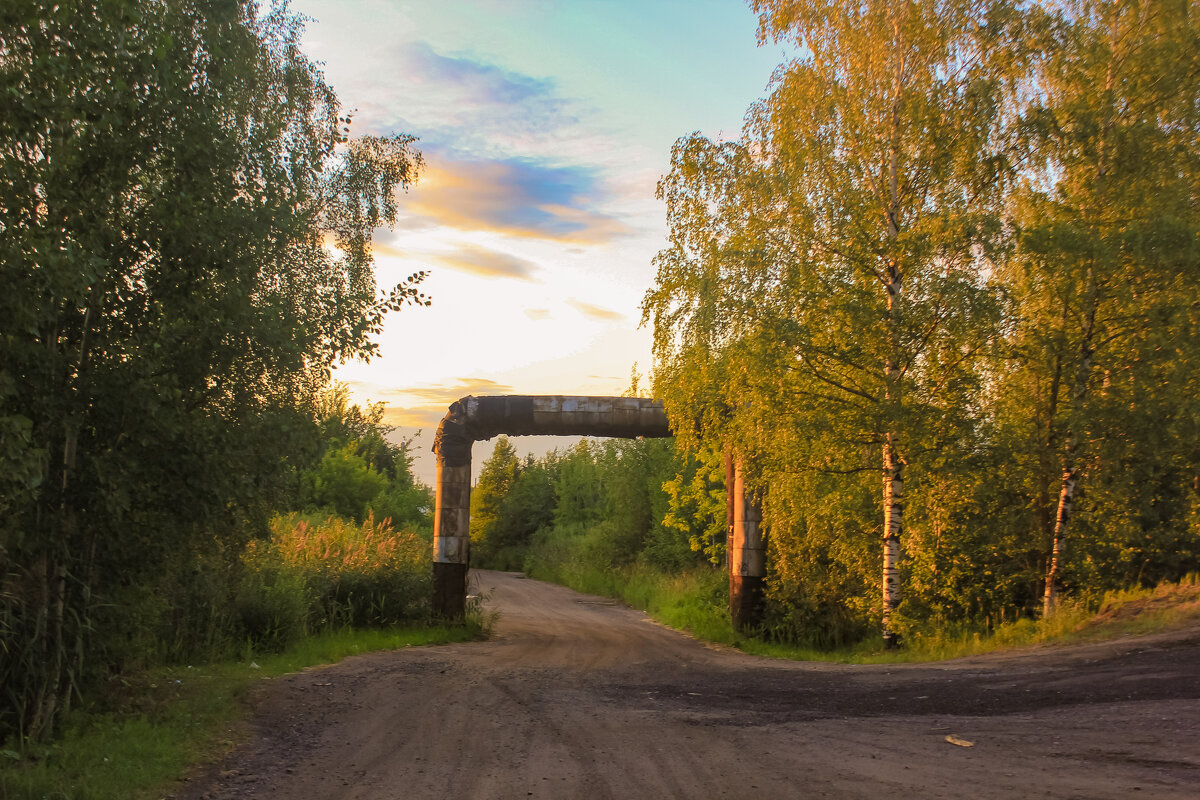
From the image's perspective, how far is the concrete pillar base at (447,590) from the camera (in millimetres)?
18984

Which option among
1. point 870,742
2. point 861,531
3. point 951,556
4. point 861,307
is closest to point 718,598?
point 861,531

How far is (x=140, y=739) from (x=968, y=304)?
13.6 meters

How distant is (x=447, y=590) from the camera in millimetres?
18984

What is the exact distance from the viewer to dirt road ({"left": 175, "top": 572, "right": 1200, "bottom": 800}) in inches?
267

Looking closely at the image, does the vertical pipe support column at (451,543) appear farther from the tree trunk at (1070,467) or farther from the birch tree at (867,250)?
the tree trunk at (1070,467)

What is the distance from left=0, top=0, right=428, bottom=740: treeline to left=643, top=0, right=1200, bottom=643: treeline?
8535 mm

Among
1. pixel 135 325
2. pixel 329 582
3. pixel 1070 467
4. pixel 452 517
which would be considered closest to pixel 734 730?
pixel 135 325

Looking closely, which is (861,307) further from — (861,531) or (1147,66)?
(1147,66)

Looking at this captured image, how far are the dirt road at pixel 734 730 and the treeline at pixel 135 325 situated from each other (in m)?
2.22

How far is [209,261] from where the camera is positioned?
343 inches

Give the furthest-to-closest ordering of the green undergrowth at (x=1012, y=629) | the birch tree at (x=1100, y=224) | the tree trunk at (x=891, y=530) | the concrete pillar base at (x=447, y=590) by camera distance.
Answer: the concrete pillar base at (x=447, y=590), the tree trunk at (x=891, y=530), the birch tree at (x=1100, y=224), the green undergrowth at (x=1012, y=629)

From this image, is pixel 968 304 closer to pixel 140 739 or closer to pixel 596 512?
pixel 140 739

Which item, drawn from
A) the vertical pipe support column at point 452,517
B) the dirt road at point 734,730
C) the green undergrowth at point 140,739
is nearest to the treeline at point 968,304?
the dirt road at point 734,730

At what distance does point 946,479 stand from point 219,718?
12388 mm
